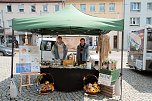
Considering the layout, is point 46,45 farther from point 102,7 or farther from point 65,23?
point 102,7

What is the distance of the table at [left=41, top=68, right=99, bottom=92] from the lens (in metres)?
8.18

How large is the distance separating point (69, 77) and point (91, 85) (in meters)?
0.82

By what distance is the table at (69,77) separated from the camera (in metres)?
8.18

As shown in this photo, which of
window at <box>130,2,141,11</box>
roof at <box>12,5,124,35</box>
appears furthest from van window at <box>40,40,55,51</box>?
window at <box>130,2,141,11</box>

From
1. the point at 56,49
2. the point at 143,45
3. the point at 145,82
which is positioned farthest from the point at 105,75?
the point at 143,45

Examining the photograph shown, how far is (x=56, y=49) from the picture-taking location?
9688mm

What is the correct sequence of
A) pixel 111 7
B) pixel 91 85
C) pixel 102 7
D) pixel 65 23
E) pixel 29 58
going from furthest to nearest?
pixel 102 7 < pixel 111 7 < pixel 29 58 < pixel 91 85 < pixel 65 23

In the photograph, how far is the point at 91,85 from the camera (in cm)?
797

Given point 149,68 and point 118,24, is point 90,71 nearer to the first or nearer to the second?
point 118,24

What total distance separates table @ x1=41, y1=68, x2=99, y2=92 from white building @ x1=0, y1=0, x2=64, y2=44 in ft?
112

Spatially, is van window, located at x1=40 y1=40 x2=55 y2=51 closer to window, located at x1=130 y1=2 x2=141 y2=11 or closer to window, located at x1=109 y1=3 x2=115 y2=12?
window, located at x1=109 y1=3 x2=115 y2=12

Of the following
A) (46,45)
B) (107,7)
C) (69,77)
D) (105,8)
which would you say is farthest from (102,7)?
(69,77)

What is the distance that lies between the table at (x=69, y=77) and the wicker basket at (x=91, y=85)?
15cm

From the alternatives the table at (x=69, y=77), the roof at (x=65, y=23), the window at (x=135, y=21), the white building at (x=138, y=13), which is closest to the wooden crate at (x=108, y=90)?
the table at (x=69, y=77)
